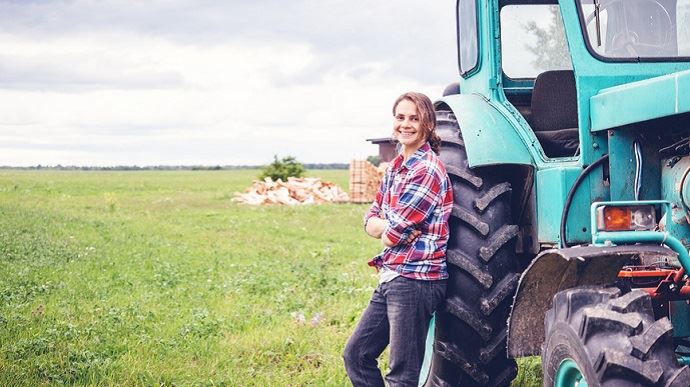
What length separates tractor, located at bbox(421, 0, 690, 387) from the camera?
3512 millimetres

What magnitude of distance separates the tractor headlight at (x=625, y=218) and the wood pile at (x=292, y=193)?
918 inches

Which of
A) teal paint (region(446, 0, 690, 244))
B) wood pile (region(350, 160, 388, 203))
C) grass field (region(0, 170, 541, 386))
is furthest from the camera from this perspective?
wood pile (region(350, 160, 388, 203))

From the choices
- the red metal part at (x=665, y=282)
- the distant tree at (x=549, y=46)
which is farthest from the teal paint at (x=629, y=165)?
the distant tree at (x=549, y=46)

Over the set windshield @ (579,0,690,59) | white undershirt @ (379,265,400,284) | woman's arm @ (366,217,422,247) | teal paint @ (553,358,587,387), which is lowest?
teal paint @ (553,358,587,387)

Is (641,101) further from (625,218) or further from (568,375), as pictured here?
(568,375)

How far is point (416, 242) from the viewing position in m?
4.43

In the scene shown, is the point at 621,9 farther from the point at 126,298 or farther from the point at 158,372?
the point at 126,298

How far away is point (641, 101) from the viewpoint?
3881 millimetres

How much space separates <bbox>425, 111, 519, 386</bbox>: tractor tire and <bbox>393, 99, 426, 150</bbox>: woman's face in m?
0.50

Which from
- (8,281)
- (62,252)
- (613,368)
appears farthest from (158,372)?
(62,252)

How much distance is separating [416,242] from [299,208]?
20.7m

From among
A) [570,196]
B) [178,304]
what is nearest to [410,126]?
[570,196]

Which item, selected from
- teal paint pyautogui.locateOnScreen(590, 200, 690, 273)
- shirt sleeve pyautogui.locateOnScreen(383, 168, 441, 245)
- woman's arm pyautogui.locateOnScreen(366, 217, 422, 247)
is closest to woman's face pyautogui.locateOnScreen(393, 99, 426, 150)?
shirt sleeve pyautogui.locateOnScreen(383, 168, 441, 245)

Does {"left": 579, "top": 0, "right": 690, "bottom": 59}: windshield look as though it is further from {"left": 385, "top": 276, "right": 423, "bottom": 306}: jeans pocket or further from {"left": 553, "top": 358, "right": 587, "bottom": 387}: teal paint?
{"left": 553, "top": 358, "right": 587, "bottom": 387}: teal paint
